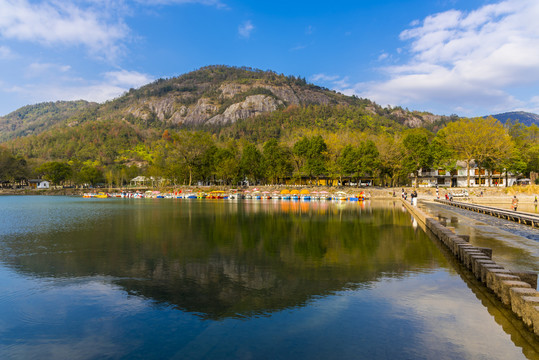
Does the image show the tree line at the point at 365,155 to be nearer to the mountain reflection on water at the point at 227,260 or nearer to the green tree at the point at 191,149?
the green tree at the point at 191,149

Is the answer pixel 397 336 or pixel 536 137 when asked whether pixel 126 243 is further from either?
pixel 536 137

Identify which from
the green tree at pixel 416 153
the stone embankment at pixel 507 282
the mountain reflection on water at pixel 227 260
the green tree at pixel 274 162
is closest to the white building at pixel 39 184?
the green tree at pixel 274 162

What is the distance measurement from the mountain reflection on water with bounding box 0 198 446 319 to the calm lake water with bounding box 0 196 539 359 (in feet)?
0.27

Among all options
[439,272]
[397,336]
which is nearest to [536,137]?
[439,272]

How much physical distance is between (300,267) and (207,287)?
460cm

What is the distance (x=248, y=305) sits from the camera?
10648 mm

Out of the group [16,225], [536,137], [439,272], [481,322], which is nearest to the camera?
[481,322]

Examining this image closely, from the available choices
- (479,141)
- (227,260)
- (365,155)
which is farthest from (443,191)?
(227,260)

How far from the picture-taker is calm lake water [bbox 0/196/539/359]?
812cm

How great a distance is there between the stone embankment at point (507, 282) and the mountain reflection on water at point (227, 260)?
129cm

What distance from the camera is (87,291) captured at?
1217cm

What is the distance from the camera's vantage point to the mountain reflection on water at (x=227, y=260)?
1169 centimetres

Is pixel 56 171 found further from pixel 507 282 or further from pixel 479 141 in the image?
pixel 507 282

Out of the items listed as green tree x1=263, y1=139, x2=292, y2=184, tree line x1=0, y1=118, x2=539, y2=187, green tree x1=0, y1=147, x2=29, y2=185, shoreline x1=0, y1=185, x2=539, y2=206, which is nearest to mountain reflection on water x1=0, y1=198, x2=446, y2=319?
shoreline x1=0, y1=185, x2=539, y2=206
